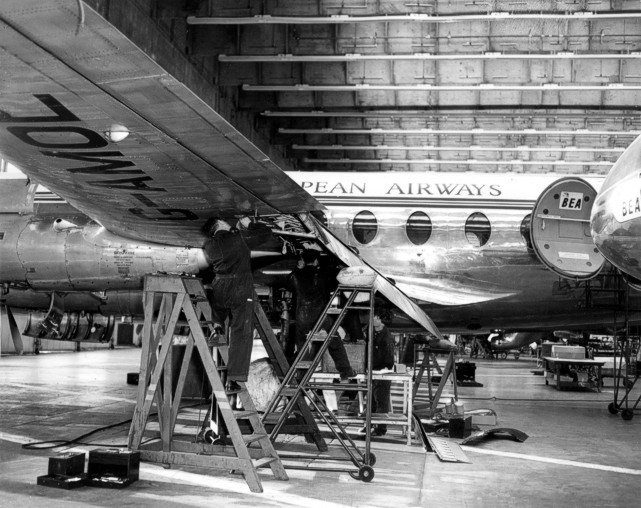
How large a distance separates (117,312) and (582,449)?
10.8m

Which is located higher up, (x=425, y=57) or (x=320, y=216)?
(x=425, y=57)

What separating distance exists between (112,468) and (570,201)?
931 centimetres

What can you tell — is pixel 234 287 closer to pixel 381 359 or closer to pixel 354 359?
pixel 381 359

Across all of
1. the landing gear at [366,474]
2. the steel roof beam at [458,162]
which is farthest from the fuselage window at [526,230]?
the steel roof beam at [458,162]

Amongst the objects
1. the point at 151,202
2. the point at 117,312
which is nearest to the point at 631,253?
the point at 151,202

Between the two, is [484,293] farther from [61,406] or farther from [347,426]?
[61,406]

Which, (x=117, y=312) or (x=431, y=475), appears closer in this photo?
(x=431, y=475)

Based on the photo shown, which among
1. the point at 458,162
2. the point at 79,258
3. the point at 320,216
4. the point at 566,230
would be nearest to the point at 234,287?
the point at 79,258

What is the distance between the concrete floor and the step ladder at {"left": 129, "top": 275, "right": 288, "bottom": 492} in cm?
23

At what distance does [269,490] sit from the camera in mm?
7715

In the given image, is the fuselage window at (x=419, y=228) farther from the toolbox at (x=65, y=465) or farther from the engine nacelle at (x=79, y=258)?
the toolbox at (x=65, y=465)

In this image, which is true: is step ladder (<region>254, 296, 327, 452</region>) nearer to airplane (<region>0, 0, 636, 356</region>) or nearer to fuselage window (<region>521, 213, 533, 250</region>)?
airplane (<region>0, 0, 636, 356</region>)

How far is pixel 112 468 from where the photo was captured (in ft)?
25.6

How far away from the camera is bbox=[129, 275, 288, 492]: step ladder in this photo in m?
7.75
